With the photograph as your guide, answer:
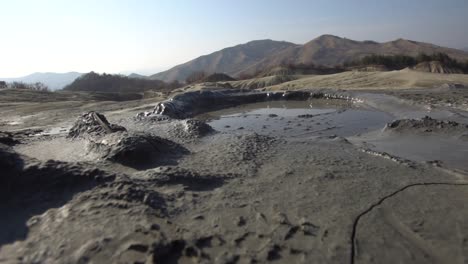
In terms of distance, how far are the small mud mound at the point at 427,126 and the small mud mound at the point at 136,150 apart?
3.10m

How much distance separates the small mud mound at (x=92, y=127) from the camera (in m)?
5.08

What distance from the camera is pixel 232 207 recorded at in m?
2.71

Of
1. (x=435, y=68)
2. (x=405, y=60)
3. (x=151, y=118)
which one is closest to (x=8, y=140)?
(x=151, y=118)

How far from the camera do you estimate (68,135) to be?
5.54 metres

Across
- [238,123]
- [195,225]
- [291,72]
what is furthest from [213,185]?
[291,72]

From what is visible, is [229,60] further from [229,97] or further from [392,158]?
[392,158]

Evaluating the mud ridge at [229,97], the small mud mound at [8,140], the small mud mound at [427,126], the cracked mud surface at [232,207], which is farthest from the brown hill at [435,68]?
the small mud mound at [8,140]

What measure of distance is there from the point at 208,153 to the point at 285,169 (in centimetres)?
105

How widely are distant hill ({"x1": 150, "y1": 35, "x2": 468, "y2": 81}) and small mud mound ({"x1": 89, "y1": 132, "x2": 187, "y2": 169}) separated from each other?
51.3m

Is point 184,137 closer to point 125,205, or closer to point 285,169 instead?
point 285,169

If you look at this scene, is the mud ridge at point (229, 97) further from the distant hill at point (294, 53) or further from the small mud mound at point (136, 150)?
the distant hill at point (294, 53)

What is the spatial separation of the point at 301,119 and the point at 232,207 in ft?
14.4

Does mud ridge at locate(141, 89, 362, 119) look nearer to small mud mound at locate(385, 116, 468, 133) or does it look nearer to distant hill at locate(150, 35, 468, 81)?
small mud mound at locate(385, 116, 468, 133)

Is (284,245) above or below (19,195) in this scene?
below
